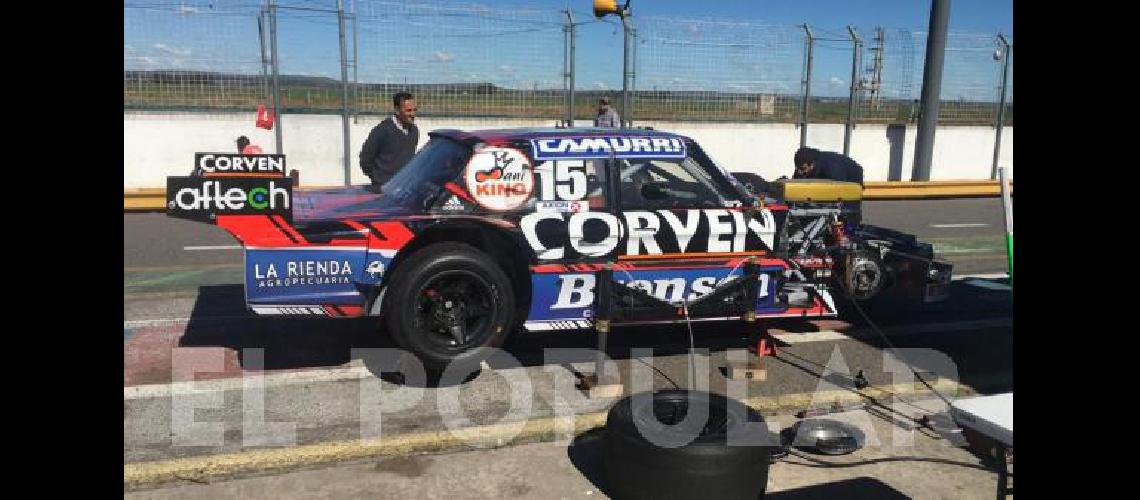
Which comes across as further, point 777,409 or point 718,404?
point 777,409

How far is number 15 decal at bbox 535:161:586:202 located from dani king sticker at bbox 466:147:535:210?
0.07 metres

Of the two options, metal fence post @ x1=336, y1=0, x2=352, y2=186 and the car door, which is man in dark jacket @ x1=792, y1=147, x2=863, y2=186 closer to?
the car door

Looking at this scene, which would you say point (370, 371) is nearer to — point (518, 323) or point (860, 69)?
point (518, 323)

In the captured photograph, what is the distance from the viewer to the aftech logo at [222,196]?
446 cm

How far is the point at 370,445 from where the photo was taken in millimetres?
4070

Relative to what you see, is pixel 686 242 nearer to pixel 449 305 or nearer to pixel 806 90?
pixel 449 305

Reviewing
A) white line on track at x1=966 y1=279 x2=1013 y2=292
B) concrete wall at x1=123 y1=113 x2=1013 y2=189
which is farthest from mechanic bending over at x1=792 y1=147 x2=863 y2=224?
concrete wall at x1=123 y1=113 x2=1013 y2=189

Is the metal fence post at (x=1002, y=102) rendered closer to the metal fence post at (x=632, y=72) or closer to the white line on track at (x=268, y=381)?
the metal fence post at (x=632, y=72)

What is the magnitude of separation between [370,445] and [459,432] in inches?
17.5

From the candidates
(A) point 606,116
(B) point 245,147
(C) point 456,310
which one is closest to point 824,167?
(C) point 456,310

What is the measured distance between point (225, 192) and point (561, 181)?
1.92 meters

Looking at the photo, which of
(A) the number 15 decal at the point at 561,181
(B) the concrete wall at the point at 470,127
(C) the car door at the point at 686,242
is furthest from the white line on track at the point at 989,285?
(B) the concrete wall at the point at 470,127

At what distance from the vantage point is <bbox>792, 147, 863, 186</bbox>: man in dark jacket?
6.97m
